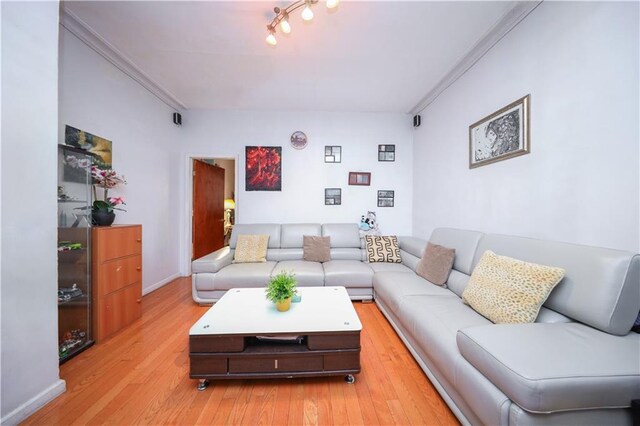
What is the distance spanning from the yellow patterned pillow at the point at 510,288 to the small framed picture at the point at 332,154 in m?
2.56

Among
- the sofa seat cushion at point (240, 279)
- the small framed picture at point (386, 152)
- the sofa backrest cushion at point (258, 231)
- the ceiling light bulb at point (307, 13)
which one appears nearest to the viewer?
the ceiling light bulb at point (307, 13)

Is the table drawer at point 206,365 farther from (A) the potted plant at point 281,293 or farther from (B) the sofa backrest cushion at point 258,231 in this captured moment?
(B) the sofa backrest cushion at point 258,231

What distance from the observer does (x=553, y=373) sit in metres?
0.86

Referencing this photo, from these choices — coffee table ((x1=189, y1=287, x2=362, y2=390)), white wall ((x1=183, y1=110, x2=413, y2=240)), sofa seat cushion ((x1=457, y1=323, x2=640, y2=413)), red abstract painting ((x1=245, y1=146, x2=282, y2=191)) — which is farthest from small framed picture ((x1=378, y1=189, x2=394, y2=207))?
sofa seat cushion ((x1=457, y1=323, x2=640, y2=413))

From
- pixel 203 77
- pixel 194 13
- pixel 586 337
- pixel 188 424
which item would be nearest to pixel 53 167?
pixel 194 13

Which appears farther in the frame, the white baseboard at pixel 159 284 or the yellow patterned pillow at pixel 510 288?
the white baseboard at pixel 159 284

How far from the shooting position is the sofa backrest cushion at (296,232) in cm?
337

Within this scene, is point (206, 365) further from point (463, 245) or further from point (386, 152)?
point (386, 152)

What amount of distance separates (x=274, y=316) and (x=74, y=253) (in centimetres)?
172

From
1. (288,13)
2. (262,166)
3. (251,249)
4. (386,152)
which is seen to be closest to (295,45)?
(288,13)

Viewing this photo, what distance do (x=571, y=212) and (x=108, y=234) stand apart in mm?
3499

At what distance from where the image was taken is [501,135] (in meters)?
2.06

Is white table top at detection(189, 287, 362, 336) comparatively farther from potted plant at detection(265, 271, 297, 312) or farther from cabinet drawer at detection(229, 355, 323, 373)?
cabinet drawer at detection(229, 355, 323, 373)

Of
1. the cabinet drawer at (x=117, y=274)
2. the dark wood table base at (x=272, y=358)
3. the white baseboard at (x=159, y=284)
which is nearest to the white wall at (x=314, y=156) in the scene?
the white baseboard at (x=159, y=284)
